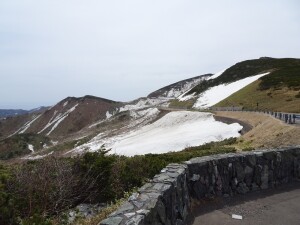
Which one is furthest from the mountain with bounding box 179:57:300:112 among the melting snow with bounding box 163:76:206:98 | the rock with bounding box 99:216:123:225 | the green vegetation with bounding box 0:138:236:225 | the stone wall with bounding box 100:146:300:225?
the rock with bounding box 99:216:123:225

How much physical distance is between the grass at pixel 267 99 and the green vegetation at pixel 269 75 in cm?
203

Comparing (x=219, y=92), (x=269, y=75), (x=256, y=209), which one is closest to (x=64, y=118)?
(x=219, y=92)

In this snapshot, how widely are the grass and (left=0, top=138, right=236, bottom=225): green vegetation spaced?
40.0 m

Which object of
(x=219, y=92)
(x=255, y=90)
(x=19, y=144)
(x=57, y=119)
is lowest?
(x=19, y=144)

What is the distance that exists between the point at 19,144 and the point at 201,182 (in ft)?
220

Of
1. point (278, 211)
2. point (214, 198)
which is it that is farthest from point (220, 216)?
point (278, 211)

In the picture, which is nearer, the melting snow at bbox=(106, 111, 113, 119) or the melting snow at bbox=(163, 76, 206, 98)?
the melting snow at bbox=(106, 111, 113, 119)

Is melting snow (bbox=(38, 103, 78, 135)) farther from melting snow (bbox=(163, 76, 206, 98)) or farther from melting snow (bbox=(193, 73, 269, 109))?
melting snow (bbox=(193, 73, 269, 109))

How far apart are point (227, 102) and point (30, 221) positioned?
70.8 m

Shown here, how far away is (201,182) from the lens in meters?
9.73

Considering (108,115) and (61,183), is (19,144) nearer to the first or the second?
(108,115)

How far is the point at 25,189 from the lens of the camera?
8195 mm

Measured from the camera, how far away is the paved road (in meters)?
8.74

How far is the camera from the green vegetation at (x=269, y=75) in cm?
6881
